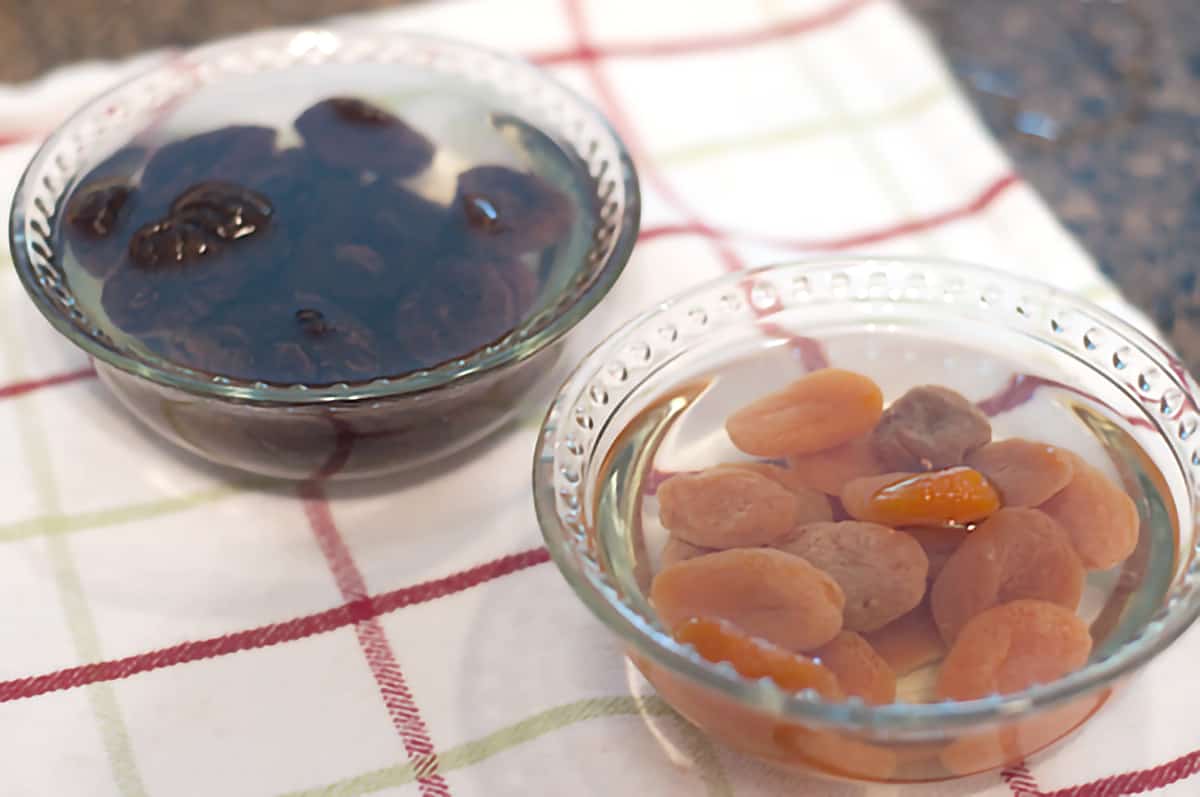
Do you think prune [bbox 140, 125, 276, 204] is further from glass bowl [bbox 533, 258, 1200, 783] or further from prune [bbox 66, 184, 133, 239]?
glass bowl [bbox 533, 258, 1200, 783]

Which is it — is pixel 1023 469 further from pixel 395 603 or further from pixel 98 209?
pixel 98 209

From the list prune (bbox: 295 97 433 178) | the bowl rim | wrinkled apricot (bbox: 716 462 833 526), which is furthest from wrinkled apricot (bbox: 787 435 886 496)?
prune (bbox: 295 97 433 178)

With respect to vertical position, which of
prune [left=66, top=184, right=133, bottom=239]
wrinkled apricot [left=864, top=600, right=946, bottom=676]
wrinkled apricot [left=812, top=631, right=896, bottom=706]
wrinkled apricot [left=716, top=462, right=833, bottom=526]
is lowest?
wrinkled apricot [left=864, top=600, right=946, bottom=676]

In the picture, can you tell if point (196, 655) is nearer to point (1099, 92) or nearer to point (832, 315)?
point (832, 315)

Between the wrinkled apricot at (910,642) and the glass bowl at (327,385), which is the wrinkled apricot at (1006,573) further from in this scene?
the glass bowl at (327,385)

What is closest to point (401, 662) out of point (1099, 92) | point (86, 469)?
point (86, 469)

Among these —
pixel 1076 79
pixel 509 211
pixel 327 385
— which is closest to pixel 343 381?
pixel 327 385
